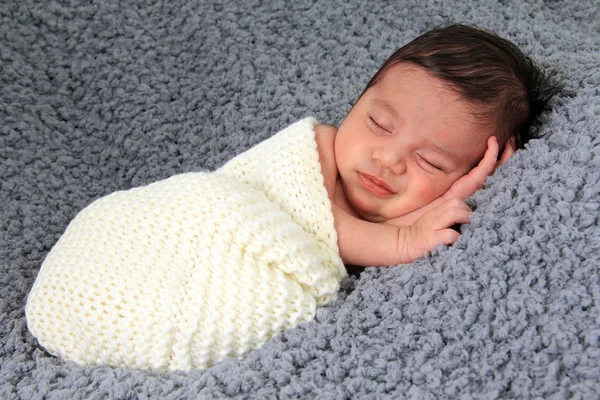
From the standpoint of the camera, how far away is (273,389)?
1064mm

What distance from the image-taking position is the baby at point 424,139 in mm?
1368

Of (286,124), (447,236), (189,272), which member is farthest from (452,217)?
(286,124)

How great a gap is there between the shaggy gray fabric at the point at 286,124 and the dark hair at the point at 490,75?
0.06 m

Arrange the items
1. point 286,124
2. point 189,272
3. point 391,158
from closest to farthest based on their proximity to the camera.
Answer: point 189,272
point 391,158
point 286,124

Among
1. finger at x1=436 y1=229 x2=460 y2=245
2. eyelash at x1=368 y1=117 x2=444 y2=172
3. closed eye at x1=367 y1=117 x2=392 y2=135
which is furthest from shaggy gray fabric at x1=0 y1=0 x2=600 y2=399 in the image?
closed eye at x1=367 y1=117 x2=392 y2=135

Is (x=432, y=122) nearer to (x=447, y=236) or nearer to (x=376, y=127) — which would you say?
(x=376, y=127)

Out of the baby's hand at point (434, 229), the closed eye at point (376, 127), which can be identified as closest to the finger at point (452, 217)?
the baby's hand at point (434, 229)

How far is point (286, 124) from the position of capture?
1.83 meters

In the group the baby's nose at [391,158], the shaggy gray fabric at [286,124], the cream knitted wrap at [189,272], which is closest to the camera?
the shaggy gray fabric at [286,124]

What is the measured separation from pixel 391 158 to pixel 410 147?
0.16 feet

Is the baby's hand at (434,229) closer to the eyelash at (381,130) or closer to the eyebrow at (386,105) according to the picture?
the eyelash at (381,130)

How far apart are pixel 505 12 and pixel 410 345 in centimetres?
119

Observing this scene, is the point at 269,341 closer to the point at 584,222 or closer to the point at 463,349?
the point at 463,349

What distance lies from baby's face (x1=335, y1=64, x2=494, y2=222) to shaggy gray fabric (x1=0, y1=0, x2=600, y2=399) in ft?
0.42
